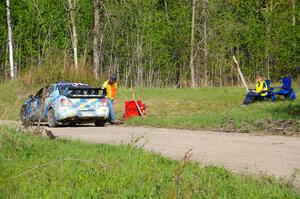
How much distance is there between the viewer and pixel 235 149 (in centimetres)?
1029

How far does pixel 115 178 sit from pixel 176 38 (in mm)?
46681

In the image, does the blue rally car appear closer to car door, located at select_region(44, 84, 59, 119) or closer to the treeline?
car door, located at select_region(44, 84, 59, 119)

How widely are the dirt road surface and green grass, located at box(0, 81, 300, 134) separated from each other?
5.44 ft

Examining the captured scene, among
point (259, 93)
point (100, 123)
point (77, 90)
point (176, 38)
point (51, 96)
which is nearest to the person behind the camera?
point (77, 90)

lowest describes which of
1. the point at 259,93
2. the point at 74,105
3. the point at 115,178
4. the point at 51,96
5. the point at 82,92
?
the point at 115,178

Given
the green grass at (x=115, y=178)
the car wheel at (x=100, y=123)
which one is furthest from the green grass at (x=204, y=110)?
the green grass at (x=115, y=178)

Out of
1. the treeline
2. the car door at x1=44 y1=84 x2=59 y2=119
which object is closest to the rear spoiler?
the car door at x1=44 y1=84 x2=59 y2=119

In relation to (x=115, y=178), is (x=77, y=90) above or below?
above

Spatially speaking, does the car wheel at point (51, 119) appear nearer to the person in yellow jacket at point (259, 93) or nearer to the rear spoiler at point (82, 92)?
the rear spoiler at point (82, 92)

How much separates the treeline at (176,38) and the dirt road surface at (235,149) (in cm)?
3003

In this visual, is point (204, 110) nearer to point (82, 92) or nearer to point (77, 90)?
point (82, 92)

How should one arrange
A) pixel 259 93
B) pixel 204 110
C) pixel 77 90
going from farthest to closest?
1. pixel 259 93
2. pixel 204 110
3. pixel 77 90

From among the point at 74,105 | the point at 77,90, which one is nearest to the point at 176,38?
the point at 77,90

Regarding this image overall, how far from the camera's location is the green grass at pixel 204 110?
14.7 meters
